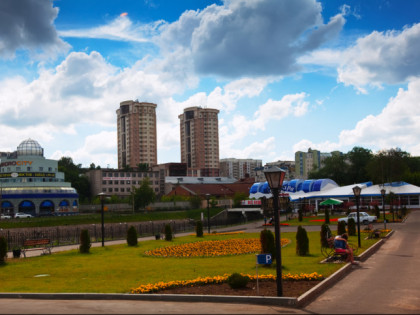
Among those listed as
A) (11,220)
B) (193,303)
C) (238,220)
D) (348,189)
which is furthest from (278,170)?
(348,189)

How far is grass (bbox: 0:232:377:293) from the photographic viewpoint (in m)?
15.4

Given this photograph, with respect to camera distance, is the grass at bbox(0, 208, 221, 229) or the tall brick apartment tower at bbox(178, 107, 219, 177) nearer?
the grass at bbox(0, 208, 221, 229)

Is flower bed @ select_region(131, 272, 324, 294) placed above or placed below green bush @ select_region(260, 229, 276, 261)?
below

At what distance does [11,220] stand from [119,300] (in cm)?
5584

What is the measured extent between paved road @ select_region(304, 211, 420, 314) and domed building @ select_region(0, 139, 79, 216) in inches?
2818

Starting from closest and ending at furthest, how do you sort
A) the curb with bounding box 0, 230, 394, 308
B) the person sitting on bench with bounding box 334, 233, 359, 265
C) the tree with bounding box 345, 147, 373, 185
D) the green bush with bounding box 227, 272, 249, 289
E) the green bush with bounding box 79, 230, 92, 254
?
the curb with bounding box 0, 230, 394, 308, the green bush with bounding box 227, 272, 249, 289, the person sitting on bench with bounding box 334, 233, 359, 265, the green bush with bounding box 79, 230, 92, 254, the tree with bounding box 345, 147, 373, 185

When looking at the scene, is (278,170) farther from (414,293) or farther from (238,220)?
(238,220)

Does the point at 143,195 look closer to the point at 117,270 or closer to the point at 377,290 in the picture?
the point at 117,270

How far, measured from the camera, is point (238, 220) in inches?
2537

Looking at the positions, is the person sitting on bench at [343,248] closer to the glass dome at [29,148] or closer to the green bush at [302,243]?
the green bush at [302,243]

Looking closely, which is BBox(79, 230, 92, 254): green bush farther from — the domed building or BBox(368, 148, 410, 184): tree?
BBox(368, 148, 410, 184): tree

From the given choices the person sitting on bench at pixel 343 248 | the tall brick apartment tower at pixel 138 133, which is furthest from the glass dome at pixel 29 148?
the tall brick apartment tower at pixel 138 133

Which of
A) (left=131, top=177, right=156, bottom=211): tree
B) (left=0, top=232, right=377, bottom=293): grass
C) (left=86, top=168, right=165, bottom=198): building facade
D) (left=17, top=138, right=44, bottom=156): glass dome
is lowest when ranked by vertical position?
(left=0, top=232, right=377, bottom=293): grass

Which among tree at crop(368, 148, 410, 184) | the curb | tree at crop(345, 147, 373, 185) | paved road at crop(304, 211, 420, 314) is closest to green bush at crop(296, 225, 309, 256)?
paved road at crop(304, 211, 420, 314)
